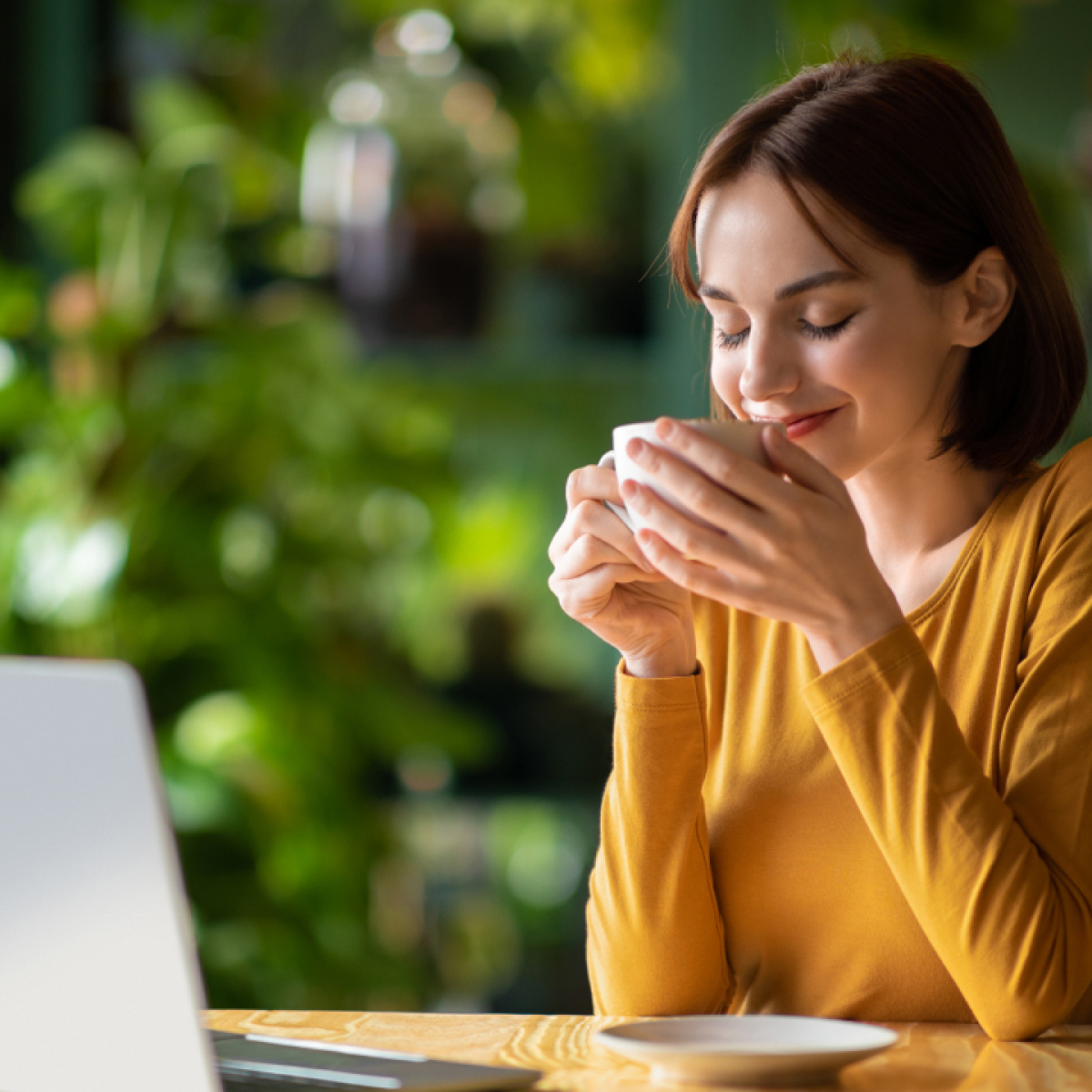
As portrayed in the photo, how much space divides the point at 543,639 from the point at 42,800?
193cm

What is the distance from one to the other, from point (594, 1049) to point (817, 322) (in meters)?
0.49

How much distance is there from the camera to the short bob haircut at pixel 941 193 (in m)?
0.99

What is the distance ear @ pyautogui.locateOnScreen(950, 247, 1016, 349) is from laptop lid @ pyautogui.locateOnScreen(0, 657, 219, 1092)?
0.70 meters

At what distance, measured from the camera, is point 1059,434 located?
1107 millimetres

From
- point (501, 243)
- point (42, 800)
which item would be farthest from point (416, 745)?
point (42, 800)

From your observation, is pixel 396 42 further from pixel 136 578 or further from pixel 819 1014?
pixel 819 1014

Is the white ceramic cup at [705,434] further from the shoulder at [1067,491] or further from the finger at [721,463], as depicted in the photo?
the shoulder at [1067,491]

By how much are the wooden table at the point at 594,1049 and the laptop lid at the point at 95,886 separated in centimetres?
22

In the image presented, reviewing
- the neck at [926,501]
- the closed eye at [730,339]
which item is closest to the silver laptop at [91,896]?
the closed eye at [730,339]

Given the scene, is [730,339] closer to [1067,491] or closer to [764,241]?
[764,241]

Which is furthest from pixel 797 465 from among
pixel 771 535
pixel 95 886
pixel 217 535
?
pixel 217 535

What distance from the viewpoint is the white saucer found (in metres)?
0.66

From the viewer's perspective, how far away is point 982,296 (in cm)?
104

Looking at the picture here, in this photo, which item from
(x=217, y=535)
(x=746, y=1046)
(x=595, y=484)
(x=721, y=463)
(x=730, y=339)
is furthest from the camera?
(x=217, y=535)
